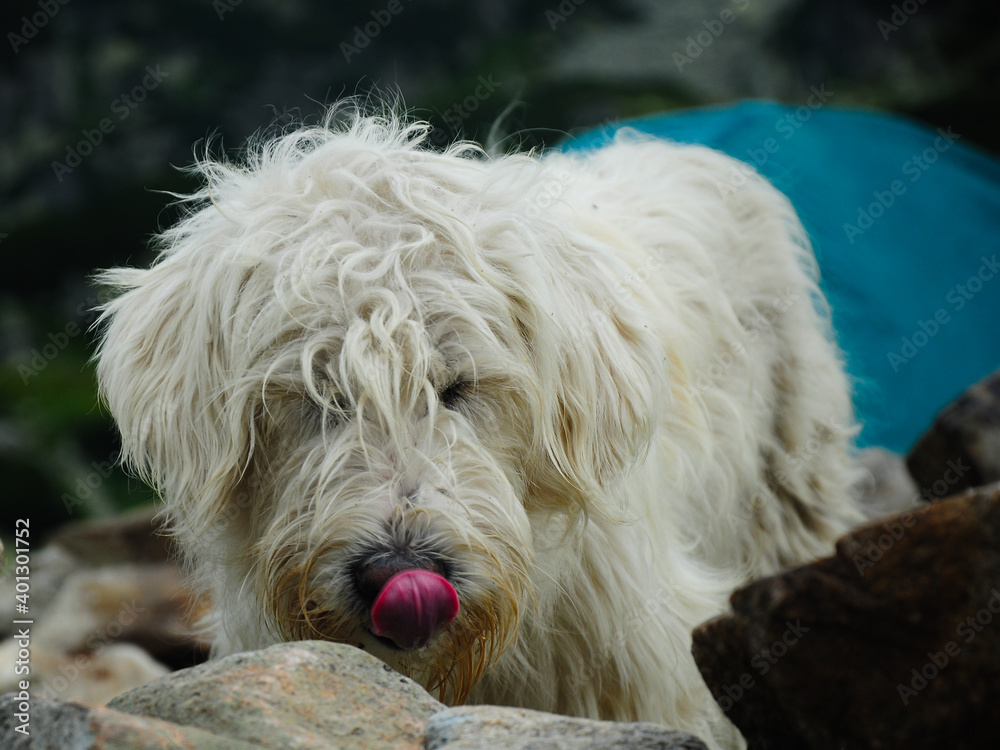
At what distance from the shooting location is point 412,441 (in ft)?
7.48

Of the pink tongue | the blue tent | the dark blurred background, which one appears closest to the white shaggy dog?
the pink tongue

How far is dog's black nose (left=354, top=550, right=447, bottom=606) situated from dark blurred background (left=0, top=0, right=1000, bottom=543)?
25.9ft

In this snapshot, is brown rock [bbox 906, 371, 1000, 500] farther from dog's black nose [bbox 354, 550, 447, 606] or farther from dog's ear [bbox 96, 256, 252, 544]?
dog's ear [bbox 96, 256, 252, 544]

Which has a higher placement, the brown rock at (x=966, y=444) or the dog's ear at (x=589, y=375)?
the dog's ear at (x=589, y=375)

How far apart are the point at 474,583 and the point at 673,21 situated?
8568mm

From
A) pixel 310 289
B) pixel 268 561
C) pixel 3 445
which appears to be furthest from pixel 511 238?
pixel 3 445

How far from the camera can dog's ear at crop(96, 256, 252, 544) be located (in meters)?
2.49

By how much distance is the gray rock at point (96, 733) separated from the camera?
147 cm

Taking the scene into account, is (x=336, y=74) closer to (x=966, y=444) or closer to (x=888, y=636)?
(x=966, y=444)

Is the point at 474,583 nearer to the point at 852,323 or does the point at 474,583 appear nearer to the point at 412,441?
the point at 412,441

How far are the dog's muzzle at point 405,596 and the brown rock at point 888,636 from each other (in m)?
0.62

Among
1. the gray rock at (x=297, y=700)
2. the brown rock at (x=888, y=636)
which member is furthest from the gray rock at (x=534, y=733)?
the brown rock at (x=888, y=636)

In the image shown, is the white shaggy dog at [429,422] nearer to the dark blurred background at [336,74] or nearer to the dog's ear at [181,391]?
the dog's ear at [181,391]

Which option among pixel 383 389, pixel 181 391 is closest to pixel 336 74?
pixel 181 391
